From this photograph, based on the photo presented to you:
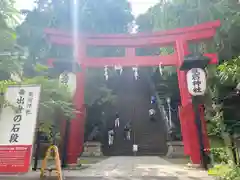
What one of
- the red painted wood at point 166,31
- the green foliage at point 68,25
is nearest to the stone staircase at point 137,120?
the green foliage at point 68,25

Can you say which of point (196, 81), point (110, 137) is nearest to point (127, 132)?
point (110, 137)

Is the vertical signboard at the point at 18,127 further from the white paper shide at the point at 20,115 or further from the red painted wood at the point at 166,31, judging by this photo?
the red painted wood at the point at 166,31

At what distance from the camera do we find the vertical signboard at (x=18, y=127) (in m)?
4.27

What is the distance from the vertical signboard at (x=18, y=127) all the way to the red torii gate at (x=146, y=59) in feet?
13.3

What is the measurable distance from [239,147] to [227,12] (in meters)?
7.32

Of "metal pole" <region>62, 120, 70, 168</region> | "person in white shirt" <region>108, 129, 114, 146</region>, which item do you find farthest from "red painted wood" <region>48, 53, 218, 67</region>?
"person in white shirt" <region>108, 129, 114, 146</region>

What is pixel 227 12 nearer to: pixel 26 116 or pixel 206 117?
pixel 206 117

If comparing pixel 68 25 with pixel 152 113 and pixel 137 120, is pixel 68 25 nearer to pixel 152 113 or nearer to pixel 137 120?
pixel 137 120

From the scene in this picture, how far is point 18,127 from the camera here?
462 centimetres

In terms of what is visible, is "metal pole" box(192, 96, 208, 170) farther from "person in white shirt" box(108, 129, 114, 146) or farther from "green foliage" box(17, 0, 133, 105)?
"person in white shirt" box(108, 129, 114, 146)

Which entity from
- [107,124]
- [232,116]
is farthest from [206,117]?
[107,124]

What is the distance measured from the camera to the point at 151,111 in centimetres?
1908

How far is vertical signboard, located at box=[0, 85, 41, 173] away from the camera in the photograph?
4.27m

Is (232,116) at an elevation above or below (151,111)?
below
